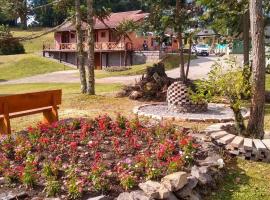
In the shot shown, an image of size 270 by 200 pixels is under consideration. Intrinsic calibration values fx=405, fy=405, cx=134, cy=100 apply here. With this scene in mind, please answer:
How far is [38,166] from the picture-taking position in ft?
24.9

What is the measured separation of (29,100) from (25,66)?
148 ft

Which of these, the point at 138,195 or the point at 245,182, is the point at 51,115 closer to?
the point at 245,182

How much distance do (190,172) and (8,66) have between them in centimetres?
5128

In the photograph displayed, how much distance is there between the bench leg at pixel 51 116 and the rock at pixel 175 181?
6475mm

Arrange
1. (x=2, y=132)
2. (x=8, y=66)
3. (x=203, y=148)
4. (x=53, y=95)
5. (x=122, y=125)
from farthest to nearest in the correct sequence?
(x=8, y=66), (x=53, y=95), (x=2, y=132), (x=122, y=125), (x=203, y=148)

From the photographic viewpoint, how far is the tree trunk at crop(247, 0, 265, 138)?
29.9ft

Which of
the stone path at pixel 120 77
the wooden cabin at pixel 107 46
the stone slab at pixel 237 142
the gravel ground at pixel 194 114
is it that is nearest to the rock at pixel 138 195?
the stone slab at pixel 237 142

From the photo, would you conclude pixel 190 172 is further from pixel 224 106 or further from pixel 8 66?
pixel 8 66

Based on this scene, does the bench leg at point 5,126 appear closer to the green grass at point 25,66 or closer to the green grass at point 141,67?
the green grass at point 141,67

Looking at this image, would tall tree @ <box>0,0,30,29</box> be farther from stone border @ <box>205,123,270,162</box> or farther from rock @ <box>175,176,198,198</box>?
rock @ <box>175,176,198,198</box>

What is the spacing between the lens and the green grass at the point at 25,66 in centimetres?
5114

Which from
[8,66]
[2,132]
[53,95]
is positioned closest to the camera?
[2,132]

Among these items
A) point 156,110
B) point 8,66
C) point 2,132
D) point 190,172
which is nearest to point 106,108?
point 156,110

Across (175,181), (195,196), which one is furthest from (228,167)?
(175,181)
